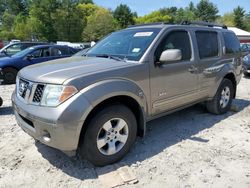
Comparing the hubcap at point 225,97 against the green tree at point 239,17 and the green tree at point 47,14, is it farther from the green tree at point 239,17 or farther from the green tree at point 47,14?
the green tree at point 239,17

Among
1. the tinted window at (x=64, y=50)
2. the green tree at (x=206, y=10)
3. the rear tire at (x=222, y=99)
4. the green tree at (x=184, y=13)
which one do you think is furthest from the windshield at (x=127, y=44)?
the green tree at (x=206, y=10)

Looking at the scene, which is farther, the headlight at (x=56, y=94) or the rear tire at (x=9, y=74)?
the rear tire at (x=9, y=74)

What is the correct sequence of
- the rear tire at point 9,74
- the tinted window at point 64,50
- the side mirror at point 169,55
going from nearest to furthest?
the side mirror at point 169,55 → the rear tire at point 9,74 → the tinted window at point 64,50

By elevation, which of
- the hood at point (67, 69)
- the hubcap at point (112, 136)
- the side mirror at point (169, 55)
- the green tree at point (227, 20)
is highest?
the green tree at point (227, 20)

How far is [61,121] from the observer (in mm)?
3230

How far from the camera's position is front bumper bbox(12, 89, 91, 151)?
3244 mm

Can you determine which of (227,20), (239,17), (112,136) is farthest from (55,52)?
(227,20)

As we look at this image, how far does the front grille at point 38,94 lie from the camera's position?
343 centimetres

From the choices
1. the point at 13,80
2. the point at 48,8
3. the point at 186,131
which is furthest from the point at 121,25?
the point at 186,131

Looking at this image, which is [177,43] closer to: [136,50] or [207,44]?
[136,50]

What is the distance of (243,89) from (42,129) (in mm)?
7523

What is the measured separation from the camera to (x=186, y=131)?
5098mm

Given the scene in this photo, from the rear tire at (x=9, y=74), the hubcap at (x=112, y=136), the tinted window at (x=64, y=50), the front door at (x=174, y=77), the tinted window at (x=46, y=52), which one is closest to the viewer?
the hubcap at (x=112, y=136)

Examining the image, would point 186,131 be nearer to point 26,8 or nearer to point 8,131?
point 8,131
